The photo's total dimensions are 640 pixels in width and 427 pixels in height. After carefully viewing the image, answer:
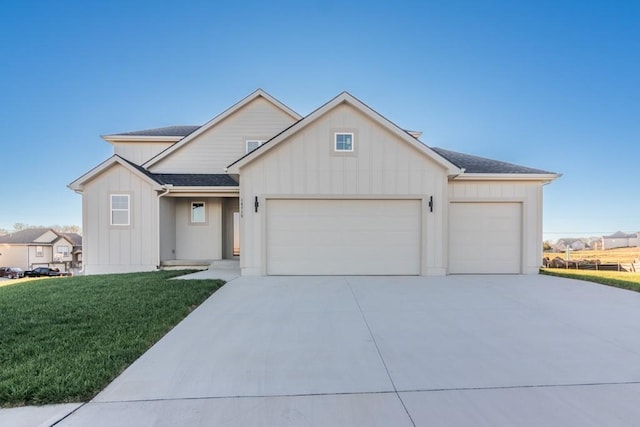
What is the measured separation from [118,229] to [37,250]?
3494 centimetres

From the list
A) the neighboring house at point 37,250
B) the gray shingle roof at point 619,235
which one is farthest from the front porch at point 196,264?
the gray shingle roof at point 619,235

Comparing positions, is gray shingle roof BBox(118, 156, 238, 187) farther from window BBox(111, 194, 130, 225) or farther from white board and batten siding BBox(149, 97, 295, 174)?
window BBox(111, 194, 130, 225)

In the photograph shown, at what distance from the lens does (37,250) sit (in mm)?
33812

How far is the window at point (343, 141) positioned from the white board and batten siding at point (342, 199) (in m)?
0.16

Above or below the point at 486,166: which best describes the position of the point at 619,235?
below

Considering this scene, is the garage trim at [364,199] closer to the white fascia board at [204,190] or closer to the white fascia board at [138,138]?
A: the white fascia board at [204,190]

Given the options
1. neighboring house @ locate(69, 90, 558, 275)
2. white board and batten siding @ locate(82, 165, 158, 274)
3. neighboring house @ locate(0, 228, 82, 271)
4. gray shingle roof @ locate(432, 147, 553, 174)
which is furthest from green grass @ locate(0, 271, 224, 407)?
neighboring house @ locate(0, 228, 82, 271)

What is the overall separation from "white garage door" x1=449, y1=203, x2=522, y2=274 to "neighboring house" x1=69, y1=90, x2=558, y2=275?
0.03m

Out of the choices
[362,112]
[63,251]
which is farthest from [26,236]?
[362,112]

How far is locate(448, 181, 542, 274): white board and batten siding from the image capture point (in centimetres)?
924

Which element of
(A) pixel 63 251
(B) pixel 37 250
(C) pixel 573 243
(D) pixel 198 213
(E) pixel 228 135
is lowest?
(C) pixel 573 243

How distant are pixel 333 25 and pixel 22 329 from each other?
614 inches

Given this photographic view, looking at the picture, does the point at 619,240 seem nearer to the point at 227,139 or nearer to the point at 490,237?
the point at 490,237

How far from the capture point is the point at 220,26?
1425cm
